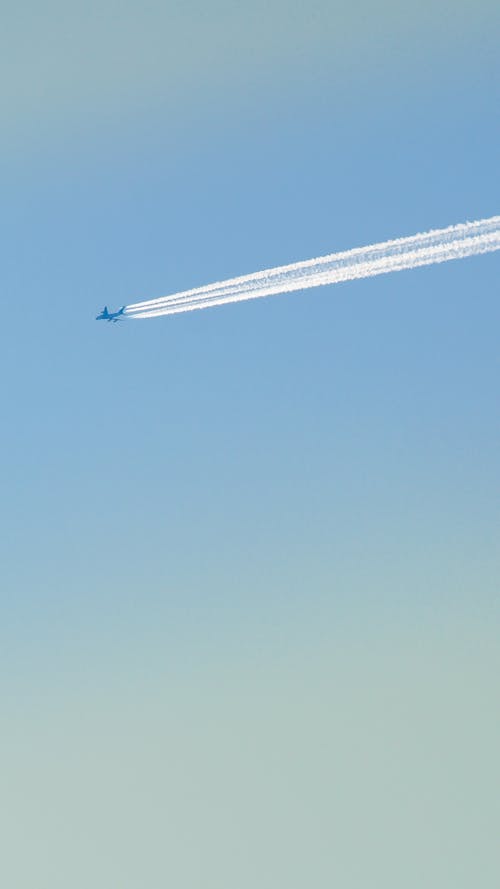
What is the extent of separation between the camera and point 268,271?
283ft

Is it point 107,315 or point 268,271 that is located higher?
point 107,315

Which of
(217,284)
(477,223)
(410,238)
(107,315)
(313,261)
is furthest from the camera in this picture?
(107,315)

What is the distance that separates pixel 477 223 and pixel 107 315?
41.0 m

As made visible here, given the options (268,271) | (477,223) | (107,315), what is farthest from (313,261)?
(107,315)

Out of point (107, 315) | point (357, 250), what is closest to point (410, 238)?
point (357, 250)

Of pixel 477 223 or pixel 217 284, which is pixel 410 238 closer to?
pixel 477 223

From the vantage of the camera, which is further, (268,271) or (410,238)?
(268,271)

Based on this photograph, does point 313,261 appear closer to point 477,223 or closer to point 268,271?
point 268,271

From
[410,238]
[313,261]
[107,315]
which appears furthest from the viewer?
[107,315]

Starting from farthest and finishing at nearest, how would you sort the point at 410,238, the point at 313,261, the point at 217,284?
the point at 217,284 → the point at 313,261 → the point at 410,238

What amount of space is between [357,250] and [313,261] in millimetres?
3459

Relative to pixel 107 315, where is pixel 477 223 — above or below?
below

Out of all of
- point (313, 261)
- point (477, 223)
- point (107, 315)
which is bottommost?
point (477, 223)

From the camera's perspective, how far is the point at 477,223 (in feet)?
240
